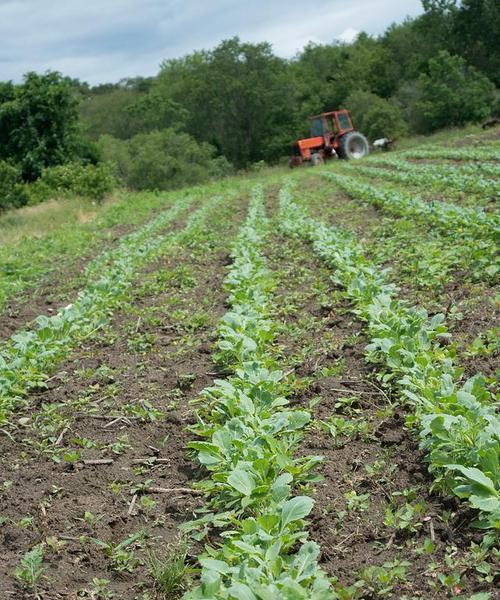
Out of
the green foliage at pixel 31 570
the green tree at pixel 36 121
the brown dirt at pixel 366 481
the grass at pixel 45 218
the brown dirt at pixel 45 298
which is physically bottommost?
the brown dirt at pixel 366 481

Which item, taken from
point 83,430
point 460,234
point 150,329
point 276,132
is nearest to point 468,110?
point 276,132

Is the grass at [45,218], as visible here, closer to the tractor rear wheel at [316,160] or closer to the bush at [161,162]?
the bush at [161,162]

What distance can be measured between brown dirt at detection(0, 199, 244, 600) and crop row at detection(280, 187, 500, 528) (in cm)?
125

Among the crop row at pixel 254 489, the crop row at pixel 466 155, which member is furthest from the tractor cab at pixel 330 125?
the crop row at pixel 254 489

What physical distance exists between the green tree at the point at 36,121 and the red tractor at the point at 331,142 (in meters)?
10.4

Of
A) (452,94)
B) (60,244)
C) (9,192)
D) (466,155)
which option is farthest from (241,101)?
(60,244)

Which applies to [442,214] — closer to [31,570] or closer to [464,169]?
[31,570]

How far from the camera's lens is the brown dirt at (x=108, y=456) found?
3168 millimetres

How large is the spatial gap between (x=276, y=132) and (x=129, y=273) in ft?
142

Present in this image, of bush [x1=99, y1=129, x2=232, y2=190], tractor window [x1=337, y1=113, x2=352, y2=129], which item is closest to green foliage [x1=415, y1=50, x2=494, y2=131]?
tractor window [x1=337, y1=113, x2=352, y2=129]

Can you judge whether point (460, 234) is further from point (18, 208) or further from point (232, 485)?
point (18, 208)

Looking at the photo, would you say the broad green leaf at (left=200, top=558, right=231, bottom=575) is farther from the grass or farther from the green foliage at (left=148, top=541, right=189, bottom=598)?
the grass

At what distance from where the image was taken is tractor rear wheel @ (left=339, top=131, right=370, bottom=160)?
3152 cm

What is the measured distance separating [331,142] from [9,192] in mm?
14799
